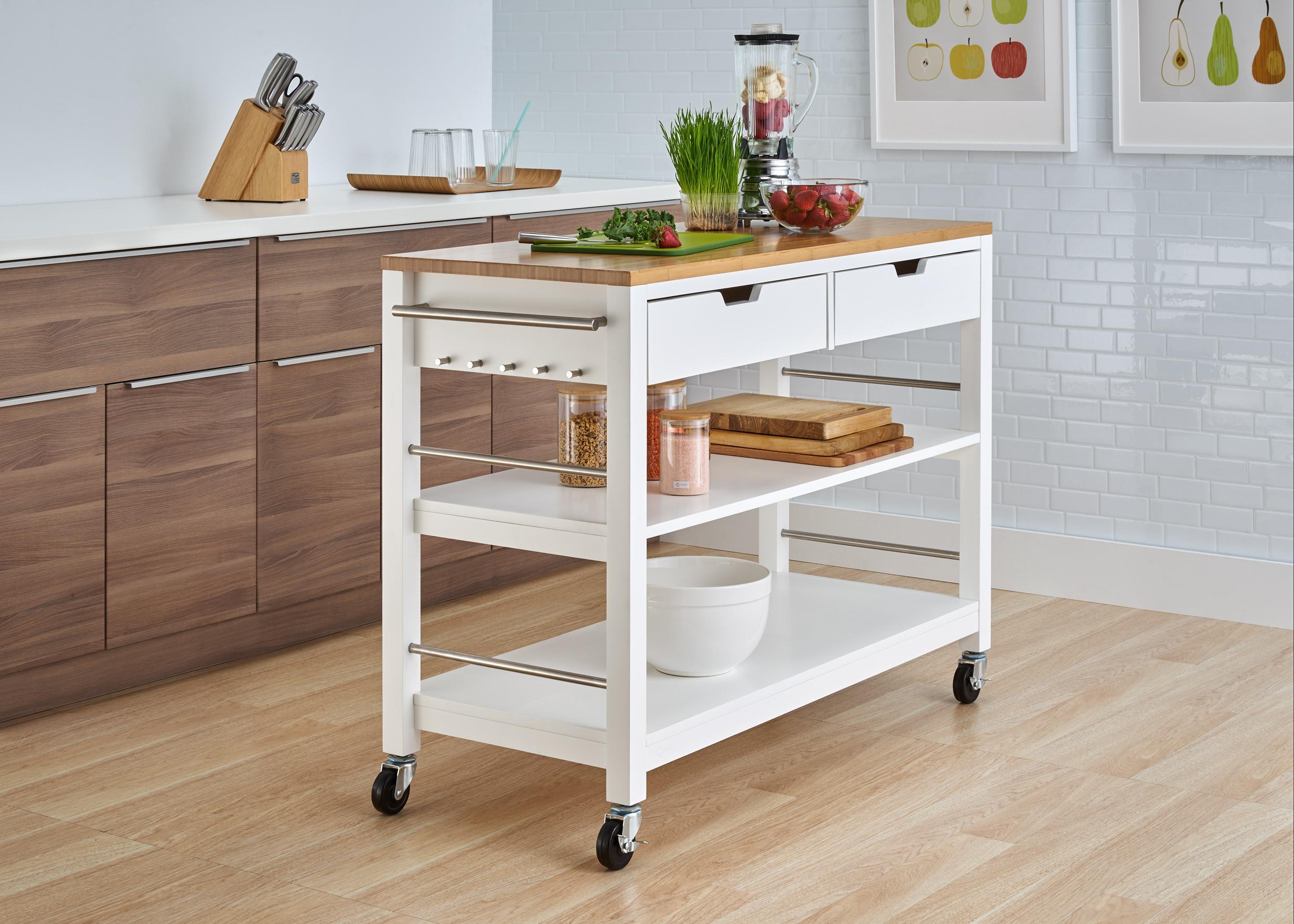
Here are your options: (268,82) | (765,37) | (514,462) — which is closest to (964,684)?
(514,462)

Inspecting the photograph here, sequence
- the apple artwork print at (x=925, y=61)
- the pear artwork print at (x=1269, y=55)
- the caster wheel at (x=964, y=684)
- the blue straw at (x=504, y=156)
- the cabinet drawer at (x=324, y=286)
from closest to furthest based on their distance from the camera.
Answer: the caster wheel at (x=964, y=684) → the cabinet drawer at (x=324, y=286) → the pear artwork print at (x=1269, y=55) → the apple artwork print at (x=925, y=61) → the blue straw at (x=504, y=156)

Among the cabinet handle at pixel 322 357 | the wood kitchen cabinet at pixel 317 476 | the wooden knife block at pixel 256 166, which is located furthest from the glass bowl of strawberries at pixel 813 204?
the wooden knife block at pixel 256 166

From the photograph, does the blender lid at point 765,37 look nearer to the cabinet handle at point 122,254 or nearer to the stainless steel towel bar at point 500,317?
the stainless steel towel bar at point 500,317

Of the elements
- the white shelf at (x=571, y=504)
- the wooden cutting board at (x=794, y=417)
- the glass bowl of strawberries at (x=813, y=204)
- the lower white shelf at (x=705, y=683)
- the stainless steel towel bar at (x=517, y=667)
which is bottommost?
the lower white shelf at (x=705, y=683)

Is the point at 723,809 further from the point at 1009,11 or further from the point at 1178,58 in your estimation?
the point at 1009,11

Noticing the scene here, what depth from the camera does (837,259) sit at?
10.7 ft

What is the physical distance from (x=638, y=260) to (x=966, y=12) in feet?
7.12

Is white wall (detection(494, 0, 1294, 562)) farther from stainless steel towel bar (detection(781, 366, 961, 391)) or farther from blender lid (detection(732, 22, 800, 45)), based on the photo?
blender lid (detection(732, 22, 800, 45))

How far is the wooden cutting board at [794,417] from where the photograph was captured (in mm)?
3449

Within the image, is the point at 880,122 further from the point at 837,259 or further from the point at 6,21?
the point at 6,21

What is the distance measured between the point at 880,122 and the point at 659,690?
2385mm

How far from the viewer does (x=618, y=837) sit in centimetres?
285

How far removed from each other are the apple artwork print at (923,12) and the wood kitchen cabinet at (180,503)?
7.28ft

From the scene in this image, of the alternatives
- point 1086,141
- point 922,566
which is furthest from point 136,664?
point 1086,141
